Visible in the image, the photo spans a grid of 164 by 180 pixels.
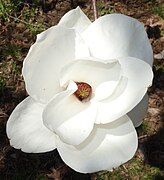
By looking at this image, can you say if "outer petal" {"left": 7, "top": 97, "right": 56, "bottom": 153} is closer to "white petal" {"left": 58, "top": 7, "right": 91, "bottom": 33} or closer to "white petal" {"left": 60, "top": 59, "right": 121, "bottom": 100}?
"white petal" {"left": 60, "top": 59, "right": 121, "bottom": 100}

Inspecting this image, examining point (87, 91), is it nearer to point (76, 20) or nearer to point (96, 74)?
point (96, 74)

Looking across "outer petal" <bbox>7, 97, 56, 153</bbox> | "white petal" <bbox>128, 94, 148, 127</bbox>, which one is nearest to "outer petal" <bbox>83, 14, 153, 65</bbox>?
"white petal" <bbox>128, 94, 148, 127</bbox>

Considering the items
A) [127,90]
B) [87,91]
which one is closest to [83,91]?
[87,91]

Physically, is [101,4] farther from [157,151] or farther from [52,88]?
[52,88]

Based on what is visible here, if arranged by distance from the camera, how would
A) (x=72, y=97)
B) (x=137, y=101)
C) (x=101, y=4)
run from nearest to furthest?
1. (x=137, y=101)
2. (x=72, y=97)
3. (x=101, y=4)

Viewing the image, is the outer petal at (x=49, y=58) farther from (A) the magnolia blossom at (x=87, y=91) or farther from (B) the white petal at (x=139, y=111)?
(B) the white petal at (x=139, y=111)

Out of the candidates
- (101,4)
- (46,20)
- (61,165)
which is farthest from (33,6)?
A: (61,165)
